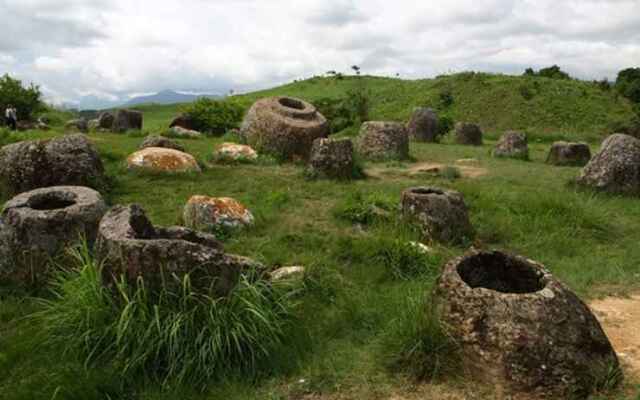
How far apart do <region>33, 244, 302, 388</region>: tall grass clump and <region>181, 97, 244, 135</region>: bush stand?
60.9 feet

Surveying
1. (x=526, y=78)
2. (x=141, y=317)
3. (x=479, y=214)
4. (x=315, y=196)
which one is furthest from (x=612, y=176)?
(x=526, y=78)

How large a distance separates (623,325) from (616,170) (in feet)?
27.1

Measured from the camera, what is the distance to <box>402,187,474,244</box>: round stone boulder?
8.70 metres

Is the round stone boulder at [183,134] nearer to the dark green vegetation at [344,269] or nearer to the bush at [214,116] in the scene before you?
the dark green vegetation at [344,269]

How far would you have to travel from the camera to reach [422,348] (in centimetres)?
427

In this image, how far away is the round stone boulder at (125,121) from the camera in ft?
79.3

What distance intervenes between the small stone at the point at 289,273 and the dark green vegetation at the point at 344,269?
0.40ft

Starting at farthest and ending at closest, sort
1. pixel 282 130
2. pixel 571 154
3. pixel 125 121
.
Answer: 1. pixel 125 121
2. pixel 571 154
3. pixel 282 130

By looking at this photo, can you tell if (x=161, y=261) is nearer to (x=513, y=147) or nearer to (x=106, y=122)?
(x=513, y=147)

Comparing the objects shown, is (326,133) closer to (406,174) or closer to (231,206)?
(406,174)

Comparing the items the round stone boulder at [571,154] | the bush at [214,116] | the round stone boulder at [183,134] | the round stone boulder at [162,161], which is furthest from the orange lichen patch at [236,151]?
the round stone boulder at [571,154]

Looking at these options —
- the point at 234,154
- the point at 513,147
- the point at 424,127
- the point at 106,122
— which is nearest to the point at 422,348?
the point at 234,154

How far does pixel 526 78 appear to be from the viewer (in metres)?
37.8

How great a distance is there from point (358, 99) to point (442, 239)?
2248cm
